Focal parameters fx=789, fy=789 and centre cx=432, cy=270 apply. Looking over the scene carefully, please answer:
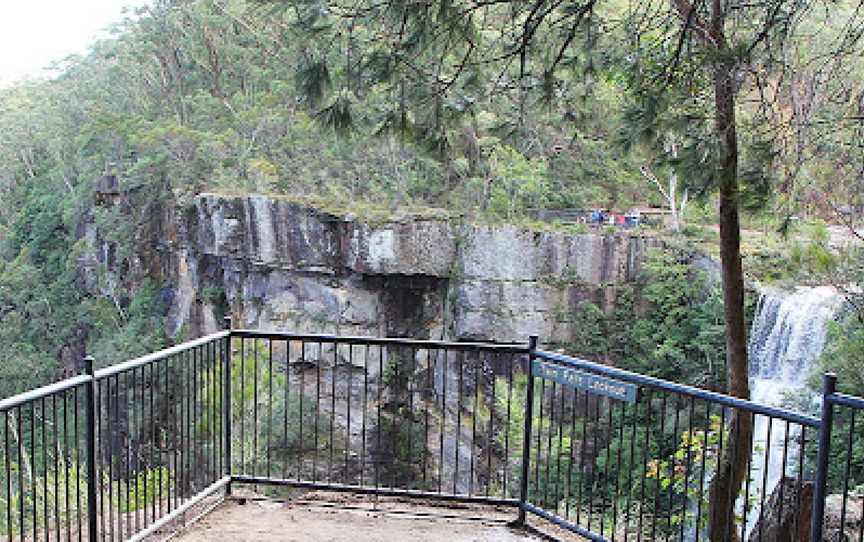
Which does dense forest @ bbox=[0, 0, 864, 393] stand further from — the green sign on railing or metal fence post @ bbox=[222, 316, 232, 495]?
metal fence post @ bbox=[222, 316, 232, 495]

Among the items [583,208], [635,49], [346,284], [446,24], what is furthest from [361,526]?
[583,208]

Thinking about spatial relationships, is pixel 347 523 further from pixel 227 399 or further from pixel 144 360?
pixel 144 360

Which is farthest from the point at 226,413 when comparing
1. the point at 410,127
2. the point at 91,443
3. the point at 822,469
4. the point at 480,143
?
the point at 480,143

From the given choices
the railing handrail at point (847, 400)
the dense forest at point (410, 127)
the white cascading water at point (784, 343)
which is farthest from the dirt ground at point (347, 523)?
the white cascading water at point (784, 343)

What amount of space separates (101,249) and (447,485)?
67.9 feet

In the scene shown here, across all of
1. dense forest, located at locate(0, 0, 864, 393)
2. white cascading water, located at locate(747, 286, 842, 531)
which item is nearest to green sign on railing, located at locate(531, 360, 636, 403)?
dense forest, located at locate(0, 0, 864, 393)

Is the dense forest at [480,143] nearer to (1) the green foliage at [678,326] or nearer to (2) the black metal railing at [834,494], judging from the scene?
(1) the green foliage at [678,326]

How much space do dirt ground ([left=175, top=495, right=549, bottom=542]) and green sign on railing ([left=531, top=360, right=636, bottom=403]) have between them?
40.3 inches

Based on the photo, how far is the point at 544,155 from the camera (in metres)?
29.6

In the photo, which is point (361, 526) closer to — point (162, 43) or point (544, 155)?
point (544, 155)

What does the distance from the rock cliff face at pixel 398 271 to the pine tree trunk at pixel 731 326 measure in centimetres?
1863

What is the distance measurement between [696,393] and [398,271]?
2107 cm

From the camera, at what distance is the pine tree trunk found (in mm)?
4574

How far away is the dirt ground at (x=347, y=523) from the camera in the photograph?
4.73m
